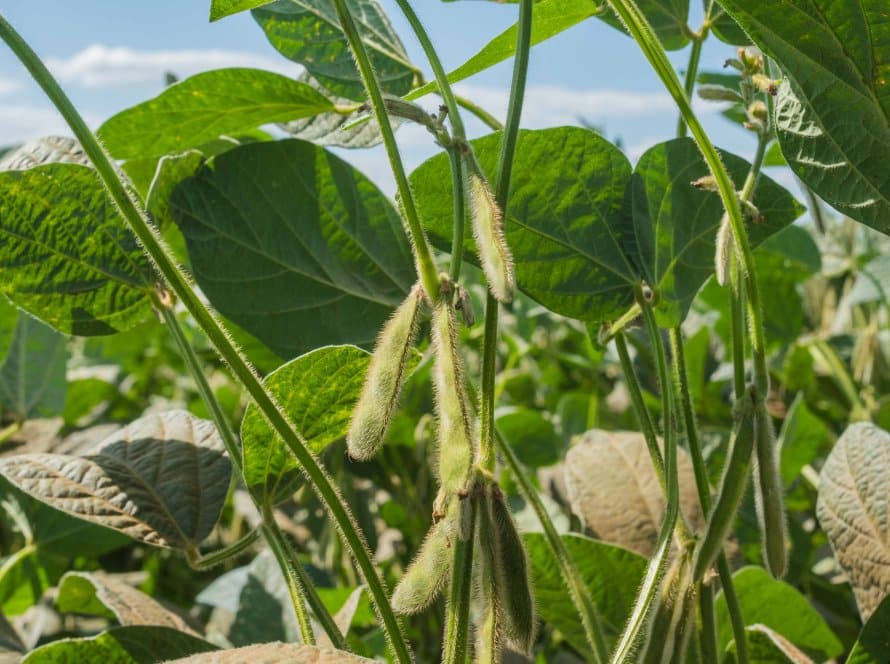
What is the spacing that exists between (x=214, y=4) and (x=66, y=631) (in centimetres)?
90

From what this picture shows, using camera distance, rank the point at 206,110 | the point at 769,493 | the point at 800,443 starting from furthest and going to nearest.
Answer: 1. the point at 800,443
2. the point at 206,110
3. the point at 769,493

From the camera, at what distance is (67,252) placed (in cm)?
68

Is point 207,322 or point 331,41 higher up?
point 331,41

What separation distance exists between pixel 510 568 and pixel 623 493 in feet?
1.41

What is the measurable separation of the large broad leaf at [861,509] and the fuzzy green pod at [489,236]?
0.43m

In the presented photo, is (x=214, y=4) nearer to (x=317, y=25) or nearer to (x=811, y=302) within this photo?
(x=317, y=25)

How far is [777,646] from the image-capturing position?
0.68 m

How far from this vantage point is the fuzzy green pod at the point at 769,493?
0.53 metres

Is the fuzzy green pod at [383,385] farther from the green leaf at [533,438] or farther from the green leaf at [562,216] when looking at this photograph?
the green leaf at [533,438]

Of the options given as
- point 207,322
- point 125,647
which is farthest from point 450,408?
point 125,647

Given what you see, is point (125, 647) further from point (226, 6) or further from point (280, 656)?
point (226, 6)

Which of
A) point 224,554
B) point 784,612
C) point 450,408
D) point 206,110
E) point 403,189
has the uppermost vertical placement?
point 206,110

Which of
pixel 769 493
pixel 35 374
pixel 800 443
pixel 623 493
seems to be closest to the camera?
pixel 769 493

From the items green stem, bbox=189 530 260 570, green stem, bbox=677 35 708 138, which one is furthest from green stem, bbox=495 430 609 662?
green stem, bbox=677 35 708 138
